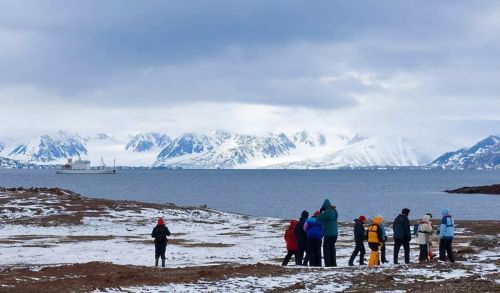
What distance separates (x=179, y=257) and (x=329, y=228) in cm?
1053

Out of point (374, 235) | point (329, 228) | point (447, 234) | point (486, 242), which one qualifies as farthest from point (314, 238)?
point (486, 242)

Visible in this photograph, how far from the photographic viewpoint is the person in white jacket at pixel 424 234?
2789 centimetres

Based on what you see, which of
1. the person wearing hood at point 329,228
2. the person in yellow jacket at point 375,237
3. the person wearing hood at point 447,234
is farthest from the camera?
the person wearing hood at point 447,234

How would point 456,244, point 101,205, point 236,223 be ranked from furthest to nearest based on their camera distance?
point 101,205 < point 236,223 < point 456,244

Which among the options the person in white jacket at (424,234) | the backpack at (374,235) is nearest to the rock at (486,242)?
the person in white jacket at (424,234)

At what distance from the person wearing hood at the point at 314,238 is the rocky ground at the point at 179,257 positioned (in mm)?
1352

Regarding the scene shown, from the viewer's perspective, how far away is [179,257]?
34594 mm

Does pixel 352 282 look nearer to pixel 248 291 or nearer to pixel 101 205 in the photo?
pixel 248 291

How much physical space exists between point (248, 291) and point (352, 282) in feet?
11.5

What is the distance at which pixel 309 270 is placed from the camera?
80.3 ft

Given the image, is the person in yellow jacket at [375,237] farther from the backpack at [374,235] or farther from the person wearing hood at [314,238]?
the person wearing hood at [314,238]

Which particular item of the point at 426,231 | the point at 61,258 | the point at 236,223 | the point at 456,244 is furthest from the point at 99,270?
the point at 236,223

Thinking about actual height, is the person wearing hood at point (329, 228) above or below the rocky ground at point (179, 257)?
above

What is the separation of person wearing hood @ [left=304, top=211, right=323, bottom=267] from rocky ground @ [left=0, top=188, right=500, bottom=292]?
4.44ft
